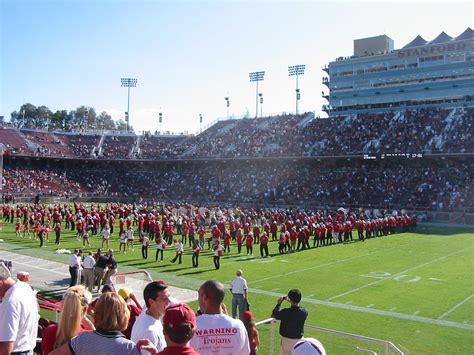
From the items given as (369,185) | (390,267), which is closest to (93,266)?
(390,267)

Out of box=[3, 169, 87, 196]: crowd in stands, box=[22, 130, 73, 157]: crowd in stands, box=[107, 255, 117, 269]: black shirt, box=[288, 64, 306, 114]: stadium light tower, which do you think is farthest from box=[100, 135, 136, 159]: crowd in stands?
box=[107, 255, 117, 269]: black shirt

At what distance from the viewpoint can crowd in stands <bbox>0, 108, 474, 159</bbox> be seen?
46.1 m

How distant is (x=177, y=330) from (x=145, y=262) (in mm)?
16496

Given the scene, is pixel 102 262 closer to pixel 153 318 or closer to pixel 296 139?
pixel 153 318

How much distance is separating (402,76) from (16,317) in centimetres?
6377

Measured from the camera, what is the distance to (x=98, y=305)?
10.8ft

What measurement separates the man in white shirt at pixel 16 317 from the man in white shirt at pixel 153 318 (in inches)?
46.7

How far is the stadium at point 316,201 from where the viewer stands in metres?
13.1

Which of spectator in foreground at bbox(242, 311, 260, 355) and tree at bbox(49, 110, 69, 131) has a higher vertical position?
tree at bbox(49, 110, 69, 131)

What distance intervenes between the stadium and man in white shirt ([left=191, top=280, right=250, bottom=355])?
2616 mm

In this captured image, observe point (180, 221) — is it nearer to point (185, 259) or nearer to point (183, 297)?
point (185, 259)

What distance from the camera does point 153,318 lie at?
3982 mm

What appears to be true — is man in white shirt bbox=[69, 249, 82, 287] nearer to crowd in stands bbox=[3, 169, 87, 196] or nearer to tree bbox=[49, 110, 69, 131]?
crowd in stands bbox=[3, 169, 87, 196]

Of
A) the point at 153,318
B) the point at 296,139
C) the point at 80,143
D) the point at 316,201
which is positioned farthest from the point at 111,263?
the point at 80,143
